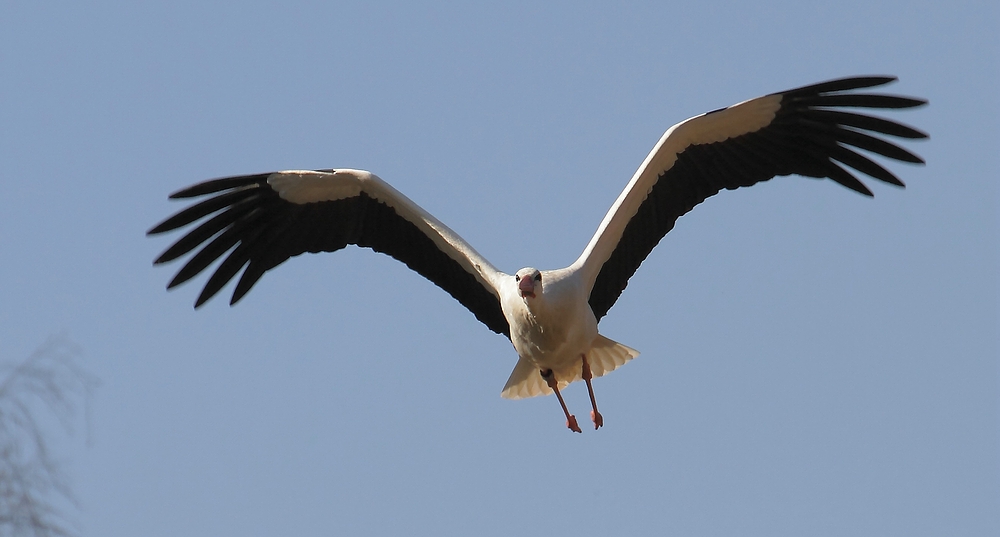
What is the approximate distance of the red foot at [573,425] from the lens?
8508 mm

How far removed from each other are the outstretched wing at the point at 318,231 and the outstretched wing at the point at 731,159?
0.95 meters

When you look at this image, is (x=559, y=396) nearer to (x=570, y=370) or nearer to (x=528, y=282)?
(x=570, y=370)

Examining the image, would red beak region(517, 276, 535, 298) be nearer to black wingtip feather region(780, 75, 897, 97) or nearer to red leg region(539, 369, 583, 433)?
red leg region(539, 369, 583, 433)

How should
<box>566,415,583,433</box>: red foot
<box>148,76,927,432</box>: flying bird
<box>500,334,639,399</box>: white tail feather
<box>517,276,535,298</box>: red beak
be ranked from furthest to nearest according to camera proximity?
<box>500,334,639,399</box>: white tail feather, <box>566,415,583,433</box>: red foot, <box>148,76,927,432</box>: flying bird, <box>517,276,535,298</box>: red beak

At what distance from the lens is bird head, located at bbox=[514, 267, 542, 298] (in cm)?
754

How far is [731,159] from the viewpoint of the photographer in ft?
28.1

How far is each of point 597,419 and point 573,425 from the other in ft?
0.65

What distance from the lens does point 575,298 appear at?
26.1 ft

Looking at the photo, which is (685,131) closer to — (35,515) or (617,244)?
(617,244)

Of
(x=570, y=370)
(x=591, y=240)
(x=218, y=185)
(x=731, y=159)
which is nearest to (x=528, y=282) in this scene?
(x=591, y=240)

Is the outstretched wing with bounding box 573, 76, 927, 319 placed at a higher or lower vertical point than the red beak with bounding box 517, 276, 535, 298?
higher

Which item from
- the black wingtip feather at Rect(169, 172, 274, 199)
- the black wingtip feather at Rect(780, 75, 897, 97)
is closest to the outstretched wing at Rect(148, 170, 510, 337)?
the black wingtip feather at Rect(169, 172, 274, 199)

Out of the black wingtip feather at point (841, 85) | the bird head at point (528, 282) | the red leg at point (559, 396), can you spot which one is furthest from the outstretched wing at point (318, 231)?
the black wingtip feather at point (841, 85)

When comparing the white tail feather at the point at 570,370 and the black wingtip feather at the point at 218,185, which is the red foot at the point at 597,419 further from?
the black wingtip feather at the point at 218,185
